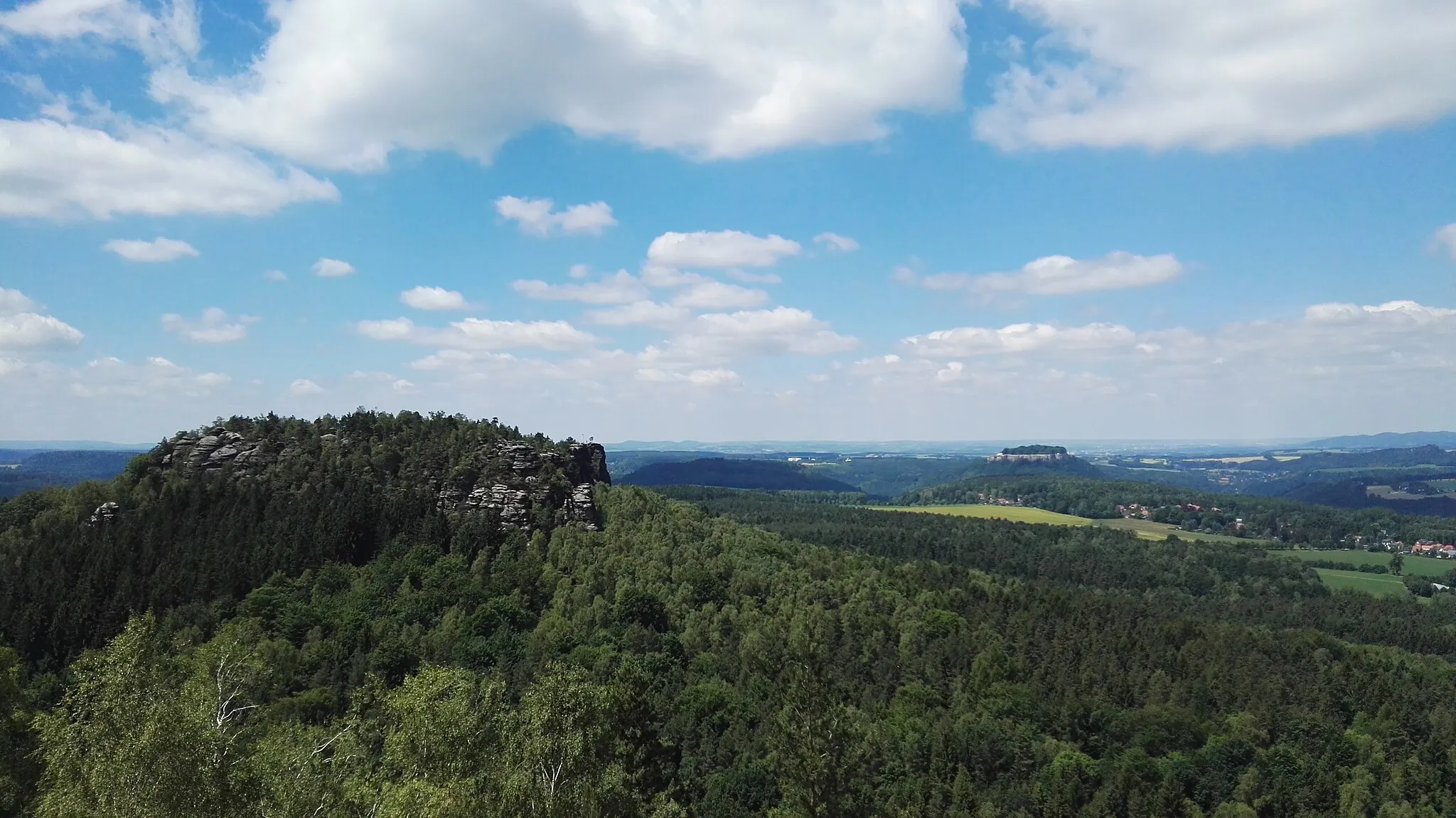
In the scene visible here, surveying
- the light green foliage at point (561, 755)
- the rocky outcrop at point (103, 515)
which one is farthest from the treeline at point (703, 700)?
the rocky outcrop at point (103, 515)

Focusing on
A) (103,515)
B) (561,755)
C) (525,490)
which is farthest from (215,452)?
(561,755)

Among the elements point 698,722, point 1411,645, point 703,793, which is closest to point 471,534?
point 698,722

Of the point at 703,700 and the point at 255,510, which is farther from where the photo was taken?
the point at 255,510

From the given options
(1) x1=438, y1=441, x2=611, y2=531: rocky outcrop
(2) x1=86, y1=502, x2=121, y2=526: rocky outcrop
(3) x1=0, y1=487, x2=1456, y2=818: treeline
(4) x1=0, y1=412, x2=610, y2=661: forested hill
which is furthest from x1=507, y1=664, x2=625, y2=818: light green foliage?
(2) x1=86, y1=502, x2=121, y2=526: rocky outcrop

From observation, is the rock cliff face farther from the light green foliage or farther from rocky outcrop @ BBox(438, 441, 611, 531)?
the light green foliage

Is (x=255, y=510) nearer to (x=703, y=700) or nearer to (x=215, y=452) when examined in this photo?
(x=215, y=452)

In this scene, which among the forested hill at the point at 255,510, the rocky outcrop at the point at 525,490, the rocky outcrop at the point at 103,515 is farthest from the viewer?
the rocky outcrop at the point at 525,490

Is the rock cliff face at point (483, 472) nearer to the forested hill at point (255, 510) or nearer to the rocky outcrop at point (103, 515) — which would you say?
the forested hill at point (255, 510)

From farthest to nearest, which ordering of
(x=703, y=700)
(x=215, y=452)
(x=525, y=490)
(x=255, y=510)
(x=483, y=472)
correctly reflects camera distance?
(x=483, y=472) → (x=525, y=490) → (x=215, y=452) → (x=255, y=510) → (x=703, y=700)
